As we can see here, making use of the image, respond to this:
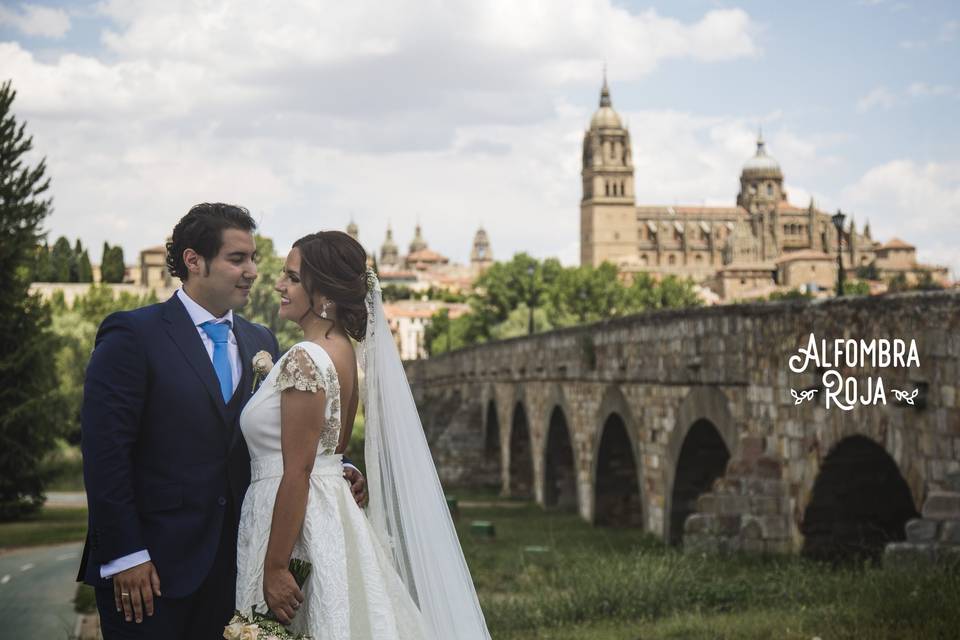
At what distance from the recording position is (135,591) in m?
3.95

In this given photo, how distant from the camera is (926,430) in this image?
9.42m

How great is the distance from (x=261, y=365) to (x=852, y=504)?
861cm

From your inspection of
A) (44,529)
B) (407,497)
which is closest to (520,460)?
(44,529)

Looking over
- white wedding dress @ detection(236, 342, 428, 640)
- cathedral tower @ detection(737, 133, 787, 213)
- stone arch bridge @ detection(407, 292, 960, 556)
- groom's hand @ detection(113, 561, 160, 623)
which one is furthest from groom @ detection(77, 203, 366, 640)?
cathedral tower @ detection(737, 133, 787, 213)

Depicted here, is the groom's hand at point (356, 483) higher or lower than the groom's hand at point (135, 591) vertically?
higher

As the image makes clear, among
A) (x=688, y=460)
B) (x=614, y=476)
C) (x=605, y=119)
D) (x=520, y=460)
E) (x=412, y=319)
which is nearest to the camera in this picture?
(x=688, y=460)

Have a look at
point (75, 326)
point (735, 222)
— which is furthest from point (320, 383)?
point (735, 222)

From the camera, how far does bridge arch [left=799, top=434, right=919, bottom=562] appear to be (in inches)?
452

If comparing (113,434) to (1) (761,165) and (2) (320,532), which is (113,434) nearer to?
(2) (320,532)

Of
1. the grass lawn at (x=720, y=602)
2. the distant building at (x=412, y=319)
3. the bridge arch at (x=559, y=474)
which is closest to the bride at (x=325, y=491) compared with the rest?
the grass lawn at (x=720, y=602)

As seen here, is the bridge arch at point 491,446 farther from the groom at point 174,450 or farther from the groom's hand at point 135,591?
the groom's hand at point 135,591

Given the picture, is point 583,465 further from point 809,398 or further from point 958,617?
point 958,617

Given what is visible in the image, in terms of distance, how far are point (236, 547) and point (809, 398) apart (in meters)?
8.33

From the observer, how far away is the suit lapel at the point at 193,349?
424cm
